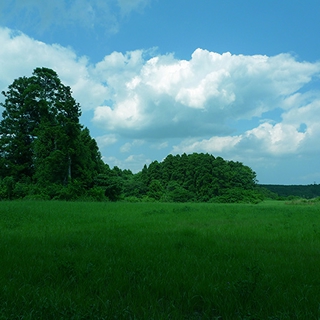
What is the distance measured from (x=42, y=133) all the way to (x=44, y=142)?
0.95 metres

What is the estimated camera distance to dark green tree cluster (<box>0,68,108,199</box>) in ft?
92.3

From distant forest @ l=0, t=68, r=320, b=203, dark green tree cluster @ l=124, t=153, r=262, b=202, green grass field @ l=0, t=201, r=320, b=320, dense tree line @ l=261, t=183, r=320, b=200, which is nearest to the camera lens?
green grass field @ l=0, t=201, r=320, b=320

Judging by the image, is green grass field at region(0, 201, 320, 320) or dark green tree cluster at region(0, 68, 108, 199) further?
dark green tree cluster at region(0, 68, 108, 199)

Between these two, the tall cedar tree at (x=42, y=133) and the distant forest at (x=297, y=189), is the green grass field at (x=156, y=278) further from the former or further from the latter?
the distant forest at (x=297, y=189)

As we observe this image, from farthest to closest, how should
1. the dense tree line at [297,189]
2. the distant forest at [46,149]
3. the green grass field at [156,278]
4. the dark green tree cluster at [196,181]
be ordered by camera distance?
the dense tree line at [297,189], the dark green tree cluster at [196,181], the distant forest at [46,149], the green grass field at [156,278]

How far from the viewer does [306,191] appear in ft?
267

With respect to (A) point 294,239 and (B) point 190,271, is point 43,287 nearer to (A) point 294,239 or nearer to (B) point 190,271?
(B) point 190,271

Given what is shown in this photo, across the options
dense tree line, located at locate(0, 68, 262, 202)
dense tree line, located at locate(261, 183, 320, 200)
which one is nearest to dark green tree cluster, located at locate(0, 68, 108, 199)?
dense tree line, located at locate(0, 68, 262, 202)

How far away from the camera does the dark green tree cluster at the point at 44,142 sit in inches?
1108

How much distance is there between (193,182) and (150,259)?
170 ft

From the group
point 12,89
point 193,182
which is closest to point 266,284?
point 12,89

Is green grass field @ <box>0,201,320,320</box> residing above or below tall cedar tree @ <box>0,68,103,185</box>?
below

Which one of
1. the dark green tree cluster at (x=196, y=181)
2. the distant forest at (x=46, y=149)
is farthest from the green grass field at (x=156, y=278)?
the dark green tree cluster at (x=196, y=181)

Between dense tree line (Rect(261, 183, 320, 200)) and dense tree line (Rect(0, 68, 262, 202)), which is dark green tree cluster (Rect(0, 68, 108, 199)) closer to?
dense tree line (Rect(0, 68, 262, 202))
